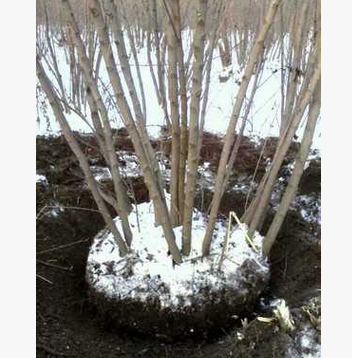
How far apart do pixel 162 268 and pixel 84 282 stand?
0.55 metres

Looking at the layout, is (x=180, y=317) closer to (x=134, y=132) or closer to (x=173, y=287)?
(x=173, y=287)

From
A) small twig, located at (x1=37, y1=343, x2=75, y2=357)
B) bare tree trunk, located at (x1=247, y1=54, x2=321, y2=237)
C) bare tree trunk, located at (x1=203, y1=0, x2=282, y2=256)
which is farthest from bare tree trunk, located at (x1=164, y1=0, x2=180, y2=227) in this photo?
small twig, located at (x1=37, y1=343, x2=75, y2=357)

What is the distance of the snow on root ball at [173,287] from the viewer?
1.79 m

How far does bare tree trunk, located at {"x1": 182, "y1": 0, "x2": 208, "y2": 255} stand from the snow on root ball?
0.13 meters


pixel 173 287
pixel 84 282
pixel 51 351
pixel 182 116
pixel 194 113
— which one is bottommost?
pixel 84 282

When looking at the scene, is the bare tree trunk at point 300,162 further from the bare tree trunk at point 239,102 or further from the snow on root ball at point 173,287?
the bare tree trunk at point 239,102

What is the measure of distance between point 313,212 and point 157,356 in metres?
1.33

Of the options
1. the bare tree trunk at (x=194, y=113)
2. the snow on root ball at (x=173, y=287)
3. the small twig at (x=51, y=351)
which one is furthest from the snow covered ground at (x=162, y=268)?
the small twig at (x=51, y=351)

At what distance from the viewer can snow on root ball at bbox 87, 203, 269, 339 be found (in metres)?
1.79

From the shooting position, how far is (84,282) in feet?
7.11

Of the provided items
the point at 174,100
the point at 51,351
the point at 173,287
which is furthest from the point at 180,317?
the point at 174,100

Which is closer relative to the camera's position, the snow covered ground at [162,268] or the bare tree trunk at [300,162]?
the bare tree trunk at [300,162]

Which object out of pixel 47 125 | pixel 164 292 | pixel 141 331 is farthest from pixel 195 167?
pixel 47 125

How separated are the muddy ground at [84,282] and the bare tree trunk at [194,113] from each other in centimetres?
48
